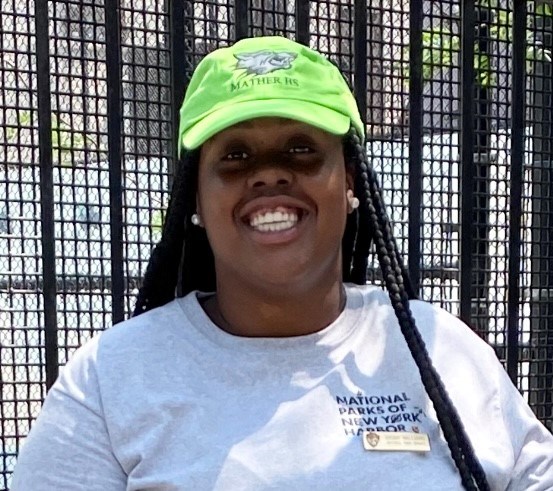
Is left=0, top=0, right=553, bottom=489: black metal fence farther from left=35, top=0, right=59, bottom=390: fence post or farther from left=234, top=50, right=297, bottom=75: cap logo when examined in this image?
left=234, top=50, right=297, bottom=75: cap logo

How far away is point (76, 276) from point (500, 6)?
4.13 ft

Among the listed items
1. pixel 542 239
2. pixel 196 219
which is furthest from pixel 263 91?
pixel 542 239

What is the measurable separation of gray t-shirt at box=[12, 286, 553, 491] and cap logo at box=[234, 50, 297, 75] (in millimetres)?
447

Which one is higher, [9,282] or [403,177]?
[403,177]

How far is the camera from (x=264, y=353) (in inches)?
59.5

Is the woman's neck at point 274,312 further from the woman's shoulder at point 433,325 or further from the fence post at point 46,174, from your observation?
the fence post at point 46,174

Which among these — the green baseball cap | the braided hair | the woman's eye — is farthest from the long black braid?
the woman's eye

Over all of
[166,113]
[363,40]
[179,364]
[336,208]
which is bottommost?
[179,364]

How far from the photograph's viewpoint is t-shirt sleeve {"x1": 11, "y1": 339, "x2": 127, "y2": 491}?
138 cm

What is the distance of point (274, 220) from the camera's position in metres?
1.46

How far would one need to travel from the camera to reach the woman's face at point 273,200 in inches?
57.5

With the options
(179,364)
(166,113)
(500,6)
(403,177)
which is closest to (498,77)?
(500,6)

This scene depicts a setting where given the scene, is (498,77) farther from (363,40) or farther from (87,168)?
(87,168)

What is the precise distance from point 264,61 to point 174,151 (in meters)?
0.42
